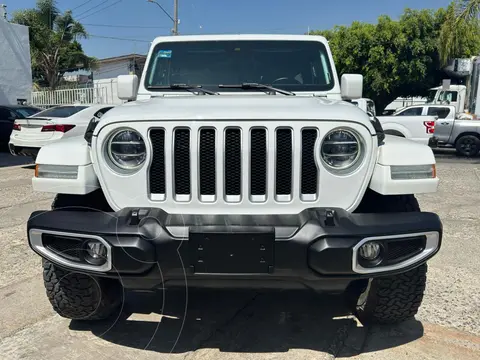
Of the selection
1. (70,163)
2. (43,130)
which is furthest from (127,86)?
(43,130)

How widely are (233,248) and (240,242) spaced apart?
46 millimetres

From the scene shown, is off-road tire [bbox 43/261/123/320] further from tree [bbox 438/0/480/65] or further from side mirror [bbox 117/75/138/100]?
tree [bbox 438/0/480/65]

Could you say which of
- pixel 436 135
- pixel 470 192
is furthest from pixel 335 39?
pixel 470 192

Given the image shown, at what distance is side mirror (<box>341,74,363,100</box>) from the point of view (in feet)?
11.8

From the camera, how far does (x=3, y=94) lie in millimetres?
18641

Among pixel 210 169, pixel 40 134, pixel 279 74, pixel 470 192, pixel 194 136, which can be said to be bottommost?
pixel 470 192

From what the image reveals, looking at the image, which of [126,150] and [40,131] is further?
[40,131]

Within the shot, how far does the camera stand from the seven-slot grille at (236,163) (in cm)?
239

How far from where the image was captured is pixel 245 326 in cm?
313

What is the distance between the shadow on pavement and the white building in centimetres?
1825

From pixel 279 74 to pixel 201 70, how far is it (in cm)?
65

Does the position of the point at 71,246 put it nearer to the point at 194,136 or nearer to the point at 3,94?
Answer: the point at 194,136

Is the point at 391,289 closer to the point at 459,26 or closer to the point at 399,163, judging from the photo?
the point at 399,163

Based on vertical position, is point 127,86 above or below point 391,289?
above
